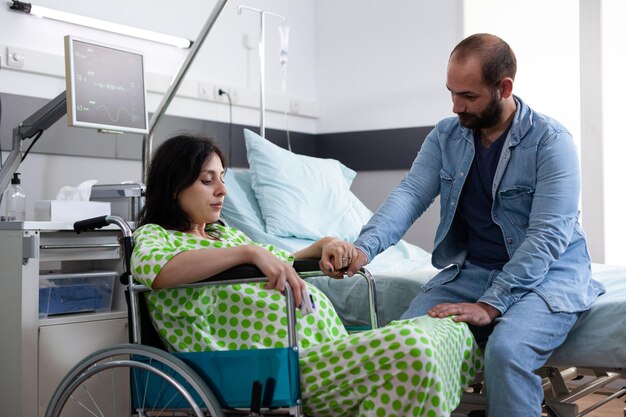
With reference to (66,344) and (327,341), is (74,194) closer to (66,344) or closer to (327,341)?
(66,344)

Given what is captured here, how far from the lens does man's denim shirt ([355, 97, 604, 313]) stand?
1.83 metres

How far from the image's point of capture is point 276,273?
148 cm

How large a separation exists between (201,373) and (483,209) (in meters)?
0.85

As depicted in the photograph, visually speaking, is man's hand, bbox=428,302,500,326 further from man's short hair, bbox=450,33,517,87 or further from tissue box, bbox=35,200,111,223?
tissue box, bbox=35,200,111,223

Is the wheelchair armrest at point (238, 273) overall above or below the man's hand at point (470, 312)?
above

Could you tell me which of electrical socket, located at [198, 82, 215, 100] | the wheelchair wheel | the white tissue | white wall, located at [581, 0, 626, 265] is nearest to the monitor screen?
the white tissue

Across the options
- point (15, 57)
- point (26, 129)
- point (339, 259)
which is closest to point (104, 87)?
point (26, 129)

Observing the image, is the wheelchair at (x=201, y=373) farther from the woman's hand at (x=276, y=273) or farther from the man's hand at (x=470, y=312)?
the man's hand at (x=470, y=312)

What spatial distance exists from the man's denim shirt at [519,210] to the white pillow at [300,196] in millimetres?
830

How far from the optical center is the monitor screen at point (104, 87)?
8.02 feet

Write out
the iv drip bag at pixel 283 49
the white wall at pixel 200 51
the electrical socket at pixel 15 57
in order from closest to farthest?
the electrical socket at pixel 15 57, the white wall at pixel 200 51, the iv drip bag at pixel 283 49

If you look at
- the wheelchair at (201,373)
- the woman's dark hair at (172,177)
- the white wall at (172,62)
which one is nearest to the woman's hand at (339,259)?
the wheelchair at (201,373)

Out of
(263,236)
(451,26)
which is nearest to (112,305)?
(263,236)

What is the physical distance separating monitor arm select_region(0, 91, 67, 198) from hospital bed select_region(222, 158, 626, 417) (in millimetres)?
692
